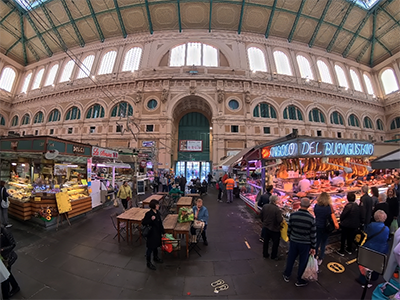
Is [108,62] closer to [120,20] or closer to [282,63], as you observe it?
[120,20]

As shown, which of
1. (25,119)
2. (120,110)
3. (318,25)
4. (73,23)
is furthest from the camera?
(25,119)

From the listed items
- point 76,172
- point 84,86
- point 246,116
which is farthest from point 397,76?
point 84,86

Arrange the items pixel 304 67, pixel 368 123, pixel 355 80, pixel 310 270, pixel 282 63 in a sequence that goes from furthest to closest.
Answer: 1. pixel 355 80
2. pixel 368 123
3. pixel 304 67
4. pixel 282 63
5. pixel 310 270

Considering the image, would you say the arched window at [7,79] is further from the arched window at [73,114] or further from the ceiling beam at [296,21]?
the ceiling beam at [296,21]

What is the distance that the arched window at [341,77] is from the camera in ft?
81.8

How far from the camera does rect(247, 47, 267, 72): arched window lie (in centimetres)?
2302

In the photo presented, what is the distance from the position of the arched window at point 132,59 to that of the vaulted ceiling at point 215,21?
3.08 metres

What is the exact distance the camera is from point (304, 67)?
2416 cm

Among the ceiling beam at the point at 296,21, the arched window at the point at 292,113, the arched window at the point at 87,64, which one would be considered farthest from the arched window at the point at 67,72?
the ceiling beam at the point at 296,21

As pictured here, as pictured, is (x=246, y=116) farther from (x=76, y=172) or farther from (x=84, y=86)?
(x=84, y=86)

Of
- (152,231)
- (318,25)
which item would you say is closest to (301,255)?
(152,231)

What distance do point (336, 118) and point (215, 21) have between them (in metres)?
22.9

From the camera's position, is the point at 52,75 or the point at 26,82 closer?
the point at 52,75

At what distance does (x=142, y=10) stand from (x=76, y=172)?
24543 mm
